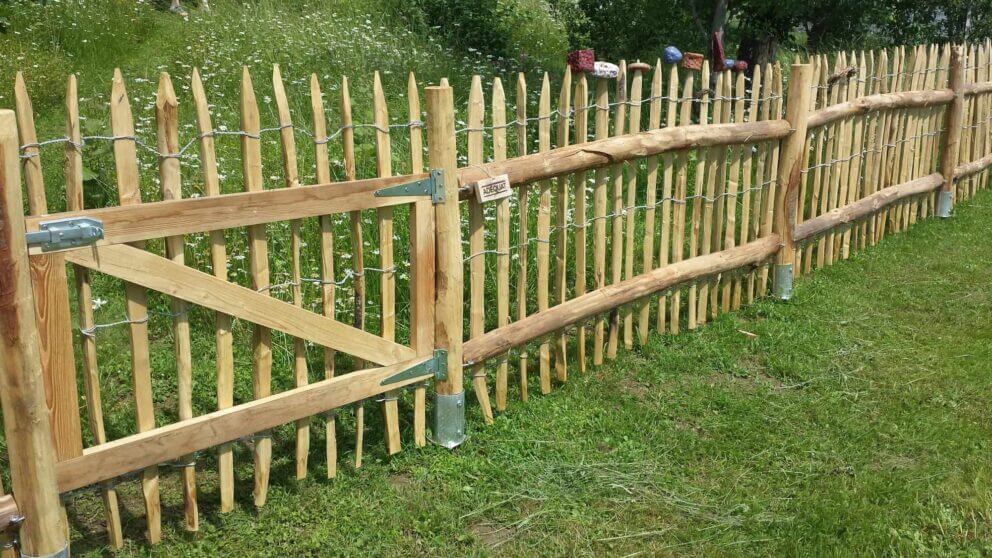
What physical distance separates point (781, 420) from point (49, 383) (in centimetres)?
351

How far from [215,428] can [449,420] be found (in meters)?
1.24

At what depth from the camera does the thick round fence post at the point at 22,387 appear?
2705mm

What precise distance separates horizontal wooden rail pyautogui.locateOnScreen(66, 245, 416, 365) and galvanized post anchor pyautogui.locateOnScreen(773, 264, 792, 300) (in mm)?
3403

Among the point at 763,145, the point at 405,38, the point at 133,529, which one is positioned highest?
the point at 405,38

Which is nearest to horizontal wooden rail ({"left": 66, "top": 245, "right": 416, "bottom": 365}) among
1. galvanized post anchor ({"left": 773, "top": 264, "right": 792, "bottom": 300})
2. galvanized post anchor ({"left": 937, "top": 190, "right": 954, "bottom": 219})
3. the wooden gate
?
the wooden gate

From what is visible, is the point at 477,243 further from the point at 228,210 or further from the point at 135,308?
the point at 135,308

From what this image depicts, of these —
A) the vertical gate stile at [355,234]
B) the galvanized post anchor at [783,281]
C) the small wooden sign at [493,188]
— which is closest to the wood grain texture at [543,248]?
the small wooden sign at [493,188]

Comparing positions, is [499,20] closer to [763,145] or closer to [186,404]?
[763,145]

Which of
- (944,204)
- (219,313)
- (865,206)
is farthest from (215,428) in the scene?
(944,204)

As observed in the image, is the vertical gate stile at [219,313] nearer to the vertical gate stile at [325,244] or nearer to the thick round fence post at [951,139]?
the vertical gate stile at [325,244]

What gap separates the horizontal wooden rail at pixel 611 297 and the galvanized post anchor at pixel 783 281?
138mm

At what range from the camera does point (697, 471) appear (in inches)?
163

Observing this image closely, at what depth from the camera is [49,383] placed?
2943 millimetres

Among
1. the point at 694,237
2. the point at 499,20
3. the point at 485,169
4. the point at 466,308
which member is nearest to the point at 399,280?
the point at 466,308
